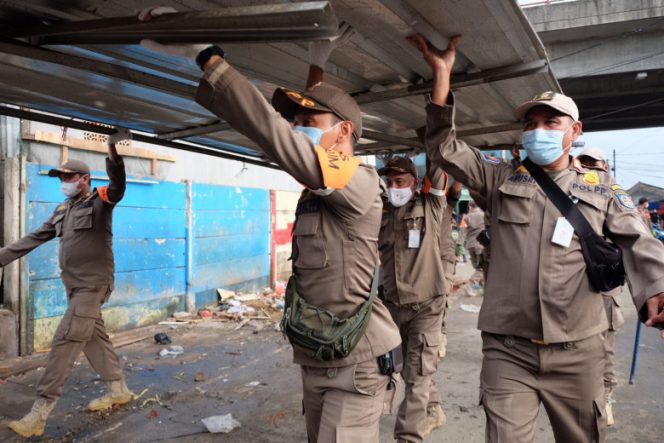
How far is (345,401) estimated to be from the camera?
201 centimetres

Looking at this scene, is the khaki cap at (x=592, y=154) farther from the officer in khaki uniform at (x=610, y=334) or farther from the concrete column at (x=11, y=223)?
the concrete column at (x=11, y=223)

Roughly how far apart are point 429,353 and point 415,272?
0.60 meters

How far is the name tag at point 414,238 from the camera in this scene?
382 centimetres

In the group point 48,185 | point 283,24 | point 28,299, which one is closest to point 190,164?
point 48,185

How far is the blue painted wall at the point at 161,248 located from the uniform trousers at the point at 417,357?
464 cm

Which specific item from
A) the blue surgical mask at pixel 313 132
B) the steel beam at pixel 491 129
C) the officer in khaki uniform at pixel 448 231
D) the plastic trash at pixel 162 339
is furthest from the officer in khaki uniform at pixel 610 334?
the plastic trash at pixel 162 339

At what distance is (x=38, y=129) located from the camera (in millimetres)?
6160

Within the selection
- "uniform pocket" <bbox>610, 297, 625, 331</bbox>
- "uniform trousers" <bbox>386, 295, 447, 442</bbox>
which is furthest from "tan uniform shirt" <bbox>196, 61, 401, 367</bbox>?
"uniform pocket" <bbox>610, 297, 625, 331</bbox>

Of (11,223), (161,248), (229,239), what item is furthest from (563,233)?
A: (229,239)

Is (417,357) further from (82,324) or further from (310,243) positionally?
(82,324)

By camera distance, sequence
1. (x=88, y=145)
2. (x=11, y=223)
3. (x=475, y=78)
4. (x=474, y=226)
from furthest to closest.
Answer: (x=474, y=226) → (x=88, y=145) → (x=11, y=223) → (x=475, y=78)

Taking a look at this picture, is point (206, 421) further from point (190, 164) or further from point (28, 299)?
point (190, 164)

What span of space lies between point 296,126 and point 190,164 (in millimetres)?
6883

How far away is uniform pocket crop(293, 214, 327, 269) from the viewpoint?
208cm
